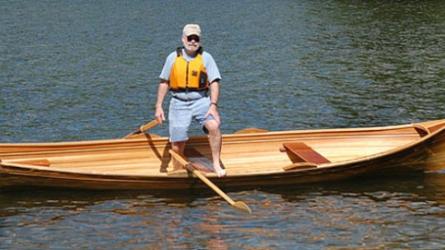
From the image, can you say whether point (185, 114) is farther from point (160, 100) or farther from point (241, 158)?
point (241, 158)

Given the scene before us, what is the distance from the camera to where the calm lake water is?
453 inches

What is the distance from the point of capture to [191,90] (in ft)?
41.2

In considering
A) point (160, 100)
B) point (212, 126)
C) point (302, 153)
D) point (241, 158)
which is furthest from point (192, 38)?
point (302, 153)

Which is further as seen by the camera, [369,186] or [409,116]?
[409,116]

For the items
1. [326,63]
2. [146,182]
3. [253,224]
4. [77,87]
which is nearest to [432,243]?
[253,224]

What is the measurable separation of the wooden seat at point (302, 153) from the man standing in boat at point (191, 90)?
1261 mm

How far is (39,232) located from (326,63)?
50.3 feet

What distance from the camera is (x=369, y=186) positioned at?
13352 mm

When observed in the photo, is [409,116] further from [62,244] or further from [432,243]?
[62,244]

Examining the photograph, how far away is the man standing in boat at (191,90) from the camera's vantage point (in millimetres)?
12344

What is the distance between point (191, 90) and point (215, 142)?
2.62 ft

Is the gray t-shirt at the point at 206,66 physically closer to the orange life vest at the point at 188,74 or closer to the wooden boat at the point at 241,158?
the orange life vest at the point at 188,74

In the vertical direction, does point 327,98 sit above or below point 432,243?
above

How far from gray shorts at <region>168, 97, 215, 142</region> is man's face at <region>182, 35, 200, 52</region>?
769 mm
